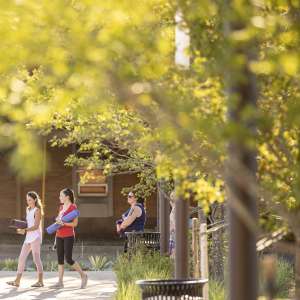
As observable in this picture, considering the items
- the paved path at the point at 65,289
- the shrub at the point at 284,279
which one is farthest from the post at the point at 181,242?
the paved path at the point at 65,289

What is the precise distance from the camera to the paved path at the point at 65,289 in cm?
1515

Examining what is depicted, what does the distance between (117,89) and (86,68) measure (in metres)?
0.39

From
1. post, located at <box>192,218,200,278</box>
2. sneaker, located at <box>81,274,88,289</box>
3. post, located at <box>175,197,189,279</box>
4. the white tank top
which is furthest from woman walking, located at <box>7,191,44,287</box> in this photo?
post, located at <box>175,197,189,279</box>

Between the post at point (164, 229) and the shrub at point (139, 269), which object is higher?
the post at point (164, 229)

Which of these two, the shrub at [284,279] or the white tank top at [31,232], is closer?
the shrub at [284,279]

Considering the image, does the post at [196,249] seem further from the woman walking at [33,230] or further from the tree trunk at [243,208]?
the tree trunk at [243,208]

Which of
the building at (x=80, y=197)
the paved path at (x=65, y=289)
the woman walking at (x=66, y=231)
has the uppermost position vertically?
the building at (x=80, y=197)

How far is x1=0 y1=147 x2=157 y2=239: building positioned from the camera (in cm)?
2912

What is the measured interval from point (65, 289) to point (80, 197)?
13.1m

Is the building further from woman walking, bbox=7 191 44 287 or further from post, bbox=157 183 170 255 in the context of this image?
woman walking, bbox=7 191 44 287

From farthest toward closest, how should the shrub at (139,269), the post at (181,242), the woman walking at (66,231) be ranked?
the woman walking at (66,231) → the shrub at (139,269) → the post at (181,242)

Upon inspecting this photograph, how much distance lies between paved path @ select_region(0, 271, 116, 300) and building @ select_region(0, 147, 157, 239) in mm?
9909

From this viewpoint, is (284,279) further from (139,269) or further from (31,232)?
(31,232)

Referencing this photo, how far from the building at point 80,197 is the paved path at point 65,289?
991cm
